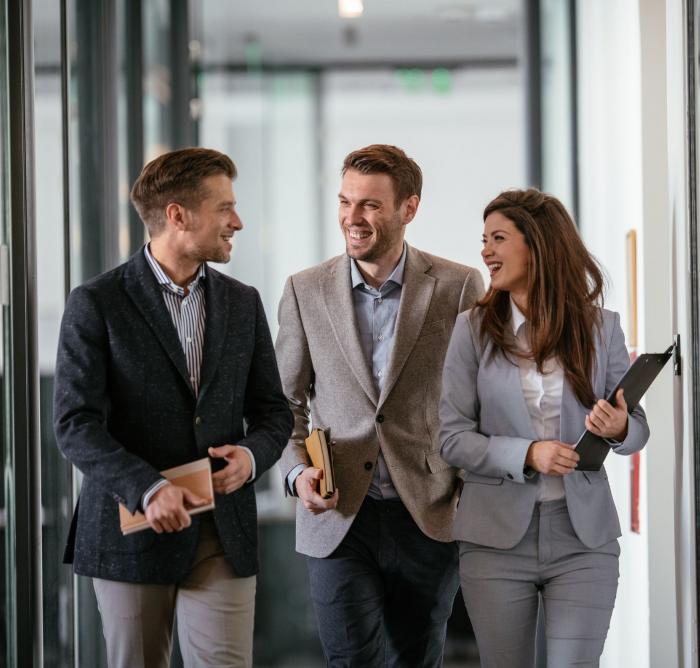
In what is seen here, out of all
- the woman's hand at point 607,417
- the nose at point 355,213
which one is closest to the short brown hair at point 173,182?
the nose at point 355,213

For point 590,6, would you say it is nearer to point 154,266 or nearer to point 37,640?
point 154,266

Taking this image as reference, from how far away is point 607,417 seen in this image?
2.44 meters

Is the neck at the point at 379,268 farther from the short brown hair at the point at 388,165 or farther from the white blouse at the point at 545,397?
→ the white blouse at the point at 545,397

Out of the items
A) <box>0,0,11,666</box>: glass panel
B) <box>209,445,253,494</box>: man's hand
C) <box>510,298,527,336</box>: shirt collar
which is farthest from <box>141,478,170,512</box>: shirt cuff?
<box>510,298,527,336</box>: shirt collar

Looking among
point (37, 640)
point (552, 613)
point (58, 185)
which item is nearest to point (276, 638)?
point (37, 640)

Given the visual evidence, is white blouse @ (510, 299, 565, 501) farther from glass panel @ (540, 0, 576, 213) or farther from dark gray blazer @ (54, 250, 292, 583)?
glass panel @ (540, 0, 576, 213)

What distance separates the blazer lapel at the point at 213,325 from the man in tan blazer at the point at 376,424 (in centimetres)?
44

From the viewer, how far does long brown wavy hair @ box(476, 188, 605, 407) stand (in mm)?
2568

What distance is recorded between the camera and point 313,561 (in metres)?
2.97

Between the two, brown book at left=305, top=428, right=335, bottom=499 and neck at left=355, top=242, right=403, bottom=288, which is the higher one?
neck at left=355, top=242, right=403, bottom=288

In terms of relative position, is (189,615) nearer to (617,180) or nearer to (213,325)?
(213,325)

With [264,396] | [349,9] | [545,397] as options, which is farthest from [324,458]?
[349,9]

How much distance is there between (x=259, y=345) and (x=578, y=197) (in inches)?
106

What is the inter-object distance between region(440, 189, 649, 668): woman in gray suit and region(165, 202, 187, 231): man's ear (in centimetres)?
70
